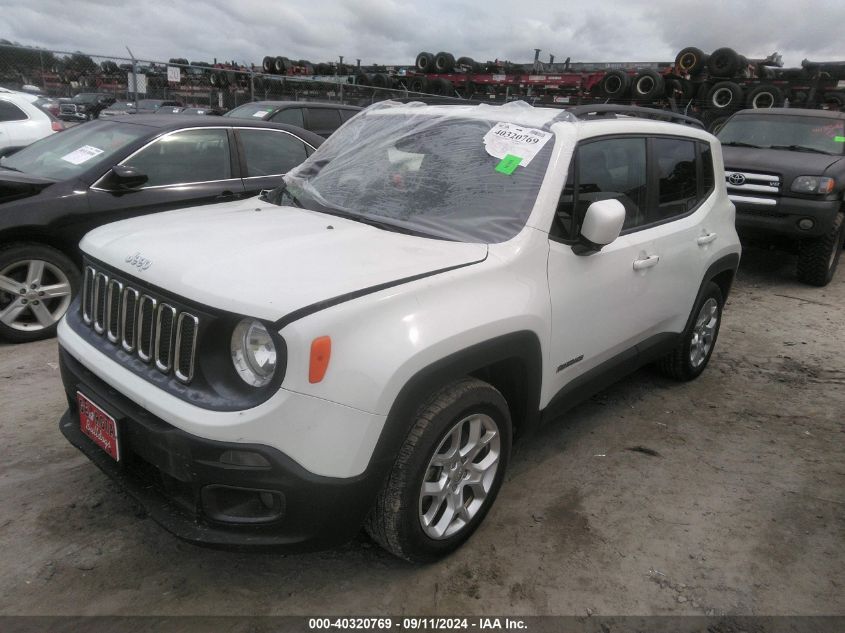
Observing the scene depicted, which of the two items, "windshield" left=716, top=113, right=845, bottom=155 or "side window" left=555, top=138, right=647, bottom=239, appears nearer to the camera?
"side window" left=555, top=138, right=647, bottom=239

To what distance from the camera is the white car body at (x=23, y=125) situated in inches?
304

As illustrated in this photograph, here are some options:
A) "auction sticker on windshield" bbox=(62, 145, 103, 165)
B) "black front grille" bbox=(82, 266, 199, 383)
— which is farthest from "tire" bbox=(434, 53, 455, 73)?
"black front grille" bbox=(82, 266, 199, 383)

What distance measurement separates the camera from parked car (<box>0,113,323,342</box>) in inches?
169

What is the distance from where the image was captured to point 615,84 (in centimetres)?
1498

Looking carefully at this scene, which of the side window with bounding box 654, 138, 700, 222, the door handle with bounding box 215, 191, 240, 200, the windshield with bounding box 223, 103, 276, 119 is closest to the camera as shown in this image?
the side window with bounding box 654, 138, 700, 222

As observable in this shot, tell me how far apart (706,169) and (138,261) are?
339 cm

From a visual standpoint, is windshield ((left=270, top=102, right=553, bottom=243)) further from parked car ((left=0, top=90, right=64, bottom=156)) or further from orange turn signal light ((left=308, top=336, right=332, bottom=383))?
parked car ((left=0, top=90, right=64, bottom=156))

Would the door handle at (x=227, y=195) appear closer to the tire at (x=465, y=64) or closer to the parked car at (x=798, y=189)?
the parked car at (x=798, y=189)

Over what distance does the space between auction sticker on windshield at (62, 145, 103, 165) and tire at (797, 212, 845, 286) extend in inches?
280

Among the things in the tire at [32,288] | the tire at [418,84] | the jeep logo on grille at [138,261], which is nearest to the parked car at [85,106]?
the tire at [418,84]

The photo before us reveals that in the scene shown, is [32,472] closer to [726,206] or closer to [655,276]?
[655,276]

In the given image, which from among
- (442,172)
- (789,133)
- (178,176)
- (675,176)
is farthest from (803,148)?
(178,176)

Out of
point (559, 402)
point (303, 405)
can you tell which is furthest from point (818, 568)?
point (303, 405)

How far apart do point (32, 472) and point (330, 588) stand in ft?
5.30
